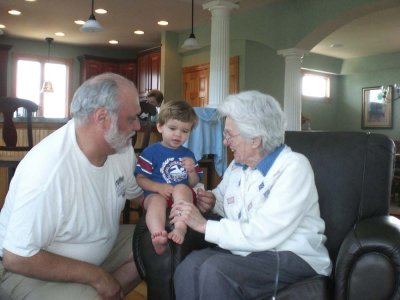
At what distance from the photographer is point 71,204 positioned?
1.46m

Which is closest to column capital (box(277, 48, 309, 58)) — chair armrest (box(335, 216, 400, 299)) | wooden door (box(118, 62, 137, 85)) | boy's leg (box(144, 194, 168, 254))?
wooden door (box(118, 62, 137, 85))

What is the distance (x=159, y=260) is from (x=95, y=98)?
62 centimetres

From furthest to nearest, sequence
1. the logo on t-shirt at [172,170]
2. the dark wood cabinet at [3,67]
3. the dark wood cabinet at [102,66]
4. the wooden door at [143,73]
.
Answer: the dark wood cabinet at [102,66]
the wooden door at [143,73]
the dark wood cabinet at [3,67]
the logo on t-shirt at [172,170]

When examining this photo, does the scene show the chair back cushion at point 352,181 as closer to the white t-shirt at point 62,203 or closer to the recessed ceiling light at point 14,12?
the white t-shirt at point 62,203

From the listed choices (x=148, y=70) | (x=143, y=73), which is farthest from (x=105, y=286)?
(x=143, y=73)

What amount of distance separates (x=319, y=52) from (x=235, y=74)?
376 centimetres

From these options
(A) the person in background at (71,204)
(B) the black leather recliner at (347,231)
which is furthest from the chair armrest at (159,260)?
(A) the person in background at (71,204)

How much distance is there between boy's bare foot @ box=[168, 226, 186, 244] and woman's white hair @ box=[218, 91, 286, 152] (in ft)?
1.34

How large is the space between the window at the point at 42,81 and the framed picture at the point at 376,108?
7.12m

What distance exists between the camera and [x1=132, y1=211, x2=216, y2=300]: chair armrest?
156cm

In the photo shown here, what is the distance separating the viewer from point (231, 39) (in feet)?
24.3

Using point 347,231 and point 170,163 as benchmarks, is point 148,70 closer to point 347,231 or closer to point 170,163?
point 170,163

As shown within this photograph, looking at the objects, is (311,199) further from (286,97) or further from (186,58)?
(186,58)

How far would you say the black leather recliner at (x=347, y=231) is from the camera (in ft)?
4.41
